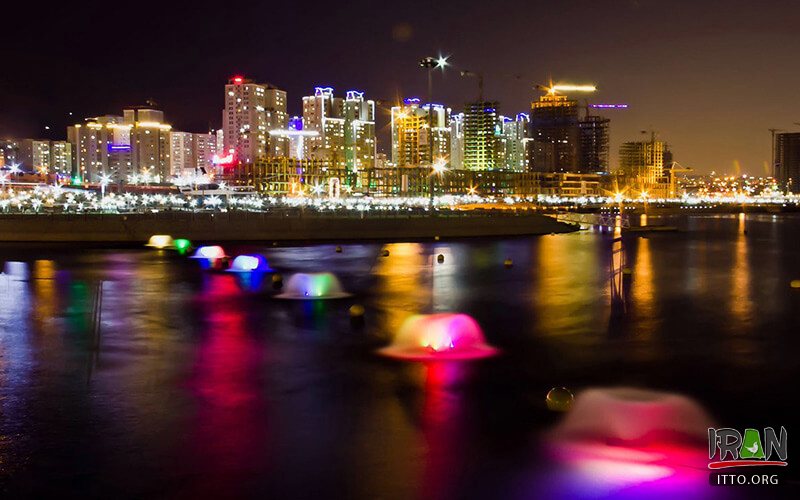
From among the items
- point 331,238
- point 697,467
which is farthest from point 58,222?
point 697,467

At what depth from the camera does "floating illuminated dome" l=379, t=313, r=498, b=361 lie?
14.4m

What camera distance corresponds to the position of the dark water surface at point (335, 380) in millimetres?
8250

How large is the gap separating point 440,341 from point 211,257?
2498 centimetres

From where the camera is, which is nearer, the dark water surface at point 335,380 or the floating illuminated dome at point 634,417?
the dark water surface at point 335,380

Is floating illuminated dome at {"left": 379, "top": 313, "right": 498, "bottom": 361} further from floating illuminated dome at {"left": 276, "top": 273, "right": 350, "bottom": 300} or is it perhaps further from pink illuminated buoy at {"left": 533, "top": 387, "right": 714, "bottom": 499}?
floating illuminated dome at {"left": 276, "top": 273, "right": 350, "bottom": 300}

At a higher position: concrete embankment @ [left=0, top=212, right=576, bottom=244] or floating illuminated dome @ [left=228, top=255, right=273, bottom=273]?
concrete embankment @ [left=0, top=212, right=576, bottom=244]

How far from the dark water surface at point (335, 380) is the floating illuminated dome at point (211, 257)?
5911 mm

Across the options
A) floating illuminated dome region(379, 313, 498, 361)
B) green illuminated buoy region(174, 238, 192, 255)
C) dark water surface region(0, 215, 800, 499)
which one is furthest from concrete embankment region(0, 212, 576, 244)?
floating illuminated dome region(379, 313, 498, 361)

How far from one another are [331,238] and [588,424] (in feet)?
137

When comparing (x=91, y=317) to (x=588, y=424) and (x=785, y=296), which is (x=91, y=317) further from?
(x=785, y=296)

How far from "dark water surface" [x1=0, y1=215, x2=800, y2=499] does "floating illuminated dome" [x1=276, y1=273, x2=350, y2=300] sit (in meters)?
0.76

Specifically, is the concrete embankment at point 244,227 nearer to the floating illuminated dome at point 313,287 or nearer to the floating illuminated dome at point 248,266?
the floating illuminated dome at point 248,266

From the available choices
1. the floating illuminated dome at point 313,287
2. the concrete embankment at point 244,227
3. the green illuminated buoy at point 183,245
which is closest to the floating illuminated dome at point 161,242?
the green illuminated buoy at point 183,245
